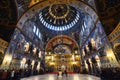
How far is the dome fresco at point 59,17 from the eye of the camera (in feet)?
80.3

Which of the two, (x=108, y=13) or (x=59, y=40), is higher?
(x=59, y=40)

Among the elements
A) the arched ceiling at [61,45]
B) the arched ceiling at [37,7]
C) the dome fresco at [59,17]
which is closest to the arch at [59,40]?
the arched ceiling at [61,45]

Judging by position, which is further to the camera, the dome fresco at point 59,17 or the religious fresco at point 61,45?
the religious fresco at point 61,45

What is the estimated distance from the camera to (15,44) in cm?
1178

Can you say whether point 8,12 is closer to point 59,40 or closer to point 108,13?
point 108,13

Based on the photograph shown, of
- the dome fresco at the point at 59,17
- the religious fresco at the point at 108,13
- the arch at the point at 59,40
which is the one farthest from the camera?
the arch at the point at 59,40

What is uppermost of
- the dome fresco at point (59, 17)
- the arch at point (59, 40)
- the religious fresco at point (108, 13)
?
the dome fresco at point (59, 17)

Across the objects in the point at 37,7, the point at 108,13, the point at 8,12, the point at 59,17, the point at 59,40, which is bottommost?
the point at 108,13

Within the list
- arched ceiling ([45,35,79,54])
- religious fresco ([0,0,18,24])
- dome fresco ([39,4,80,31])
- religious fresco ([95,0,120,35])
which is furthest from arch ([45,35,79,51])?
religious fresco ([95,0,120,35])

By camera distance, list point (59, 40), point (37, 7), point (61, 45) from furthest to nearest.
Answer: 1. point (61, 45)
2. point (59, 40)
3. point (37, 7)

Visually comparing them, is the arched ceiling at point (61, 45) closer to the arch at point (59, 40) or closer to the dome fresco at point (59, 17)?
the arch at point (59, 40)

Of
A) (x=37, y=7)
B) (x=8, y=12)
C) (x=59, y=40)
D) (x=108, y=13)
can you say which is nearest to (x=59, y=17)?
(x=59, y=40)

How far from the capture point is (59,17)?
27516 millimetres

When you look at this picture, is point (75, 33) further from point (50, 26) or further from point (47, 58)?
point (47, 58)
